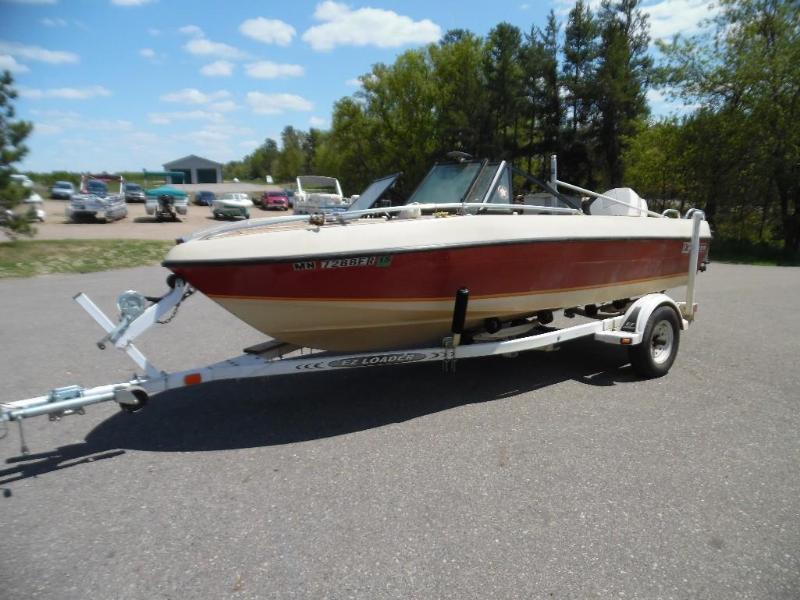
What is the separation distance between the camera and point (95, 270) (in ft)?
41.1

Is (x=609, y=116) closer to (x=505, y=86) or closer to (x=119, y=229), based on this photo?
(x=505, y=86)

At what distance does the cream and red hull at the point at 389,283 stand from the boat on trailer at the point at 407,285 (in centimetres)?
1

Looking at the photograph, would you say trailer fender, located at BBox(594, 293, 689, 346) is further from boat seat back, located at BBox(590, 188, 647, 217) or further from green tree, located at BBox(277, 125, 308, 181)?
green tree, located at BBox(277, 125, 308, 181)

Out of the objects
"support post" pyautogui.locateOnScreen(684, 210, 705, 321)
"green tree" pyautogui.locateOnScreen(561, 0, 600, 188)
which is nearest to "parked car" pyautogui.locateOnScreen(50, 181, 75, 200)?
"green tree" pyautogui.locateOnScreen(561, 0, 600, 188)

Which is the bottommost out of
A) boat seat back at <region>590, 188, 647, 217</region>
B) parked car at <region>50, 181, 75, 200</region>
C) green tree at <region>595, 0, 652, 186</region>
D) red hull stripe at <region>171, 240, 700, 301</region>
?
red hull stripe at <region>171, 240, 700, 301</region>

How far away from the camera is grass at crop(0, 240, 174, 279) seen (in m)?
12.1

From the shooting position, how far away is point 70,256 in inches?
531

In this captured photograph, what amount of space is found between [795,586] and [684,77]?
846 inches

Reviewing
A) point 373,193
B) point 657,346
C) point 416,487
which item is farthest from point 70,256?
point 657,346

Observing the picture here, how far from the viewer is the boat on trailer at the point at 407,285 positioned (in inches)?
133

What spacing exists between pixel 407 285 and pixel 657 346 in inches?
110

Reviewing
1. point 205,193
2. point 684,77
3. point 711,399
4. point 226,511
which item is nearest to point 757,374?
point 711,399

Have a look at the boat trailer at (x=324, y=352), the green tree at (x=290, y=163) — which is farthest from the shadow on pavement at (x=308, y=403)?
the green tree at (x=290, y=163)

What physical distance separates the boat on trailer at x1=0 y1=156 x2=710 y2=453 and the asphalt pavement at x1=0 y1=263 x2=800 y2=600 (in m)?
0.45
